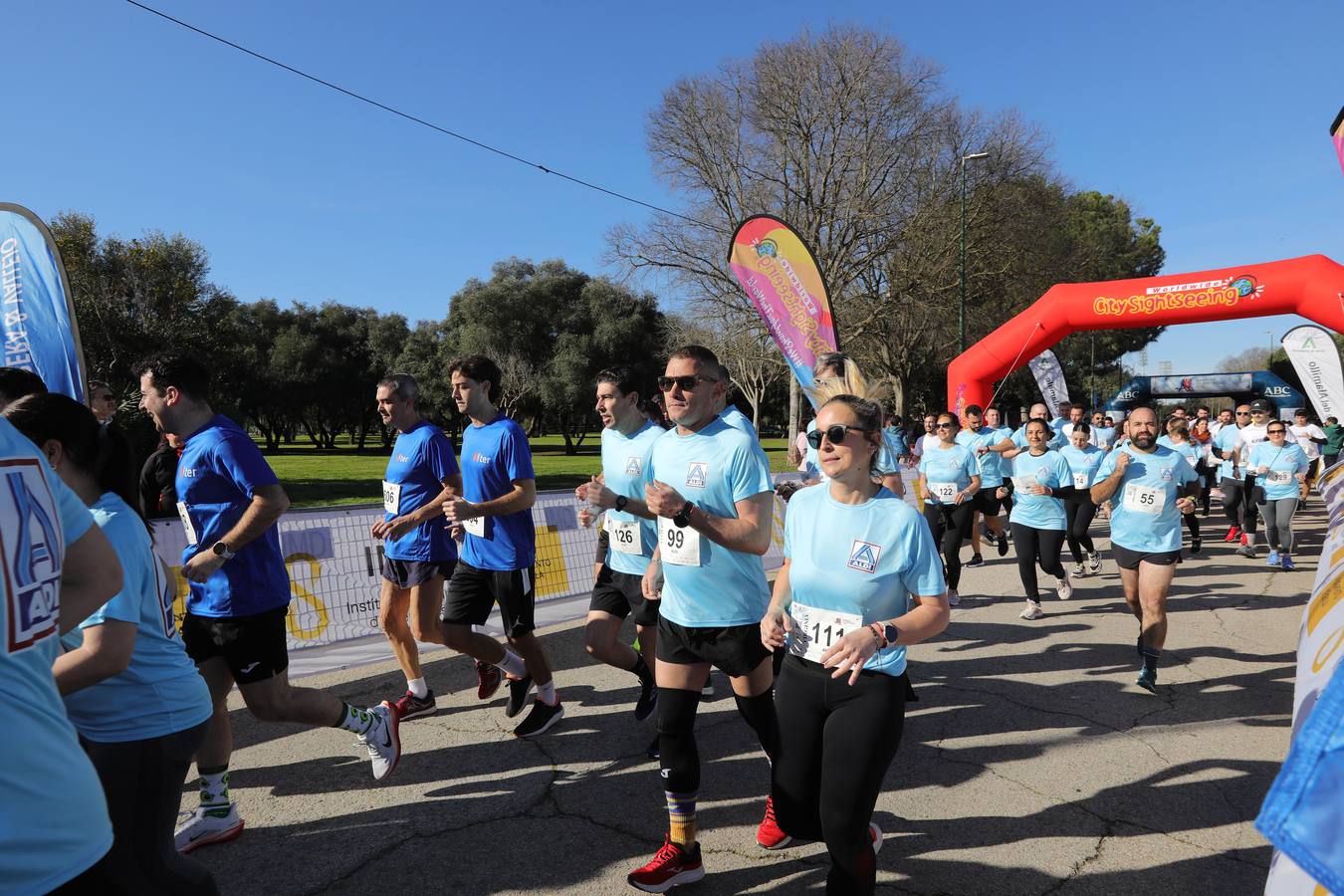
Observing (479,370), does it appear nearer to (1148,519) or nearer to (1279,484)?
(1148,519)

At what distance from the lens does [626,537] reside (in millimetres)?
4453

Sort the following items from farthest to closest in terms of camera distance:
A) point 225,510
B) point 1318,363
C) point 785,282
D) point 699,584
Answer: point 1318,363
point 785,282
point 225,510
point 699,584

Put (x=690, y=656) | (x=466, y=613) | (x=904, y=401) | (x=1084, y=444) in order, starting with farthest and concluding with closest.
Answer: (x=904, y=401), (x=1084, y=444), (x=466, y=613), (x=690, y=656)

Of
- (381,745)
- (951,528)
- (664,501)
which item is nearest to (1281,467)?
(951,528)

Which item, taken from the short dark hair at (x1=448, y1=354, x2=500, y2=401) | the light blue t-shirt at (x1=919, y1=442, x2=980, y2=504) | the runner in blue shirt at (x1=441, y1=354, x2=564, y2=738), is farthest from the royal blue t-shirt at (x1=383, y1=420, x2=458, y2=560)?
the light blue t-shirt at (x1=919, y1=442, x2=980, y2=504)

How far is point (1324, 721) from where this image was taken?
796mm

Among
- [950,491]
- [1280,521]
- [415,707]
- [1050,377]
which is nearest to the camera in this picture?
[415,707]

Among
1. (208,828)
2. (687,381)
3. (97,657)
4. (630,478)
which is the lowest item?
(208,828)

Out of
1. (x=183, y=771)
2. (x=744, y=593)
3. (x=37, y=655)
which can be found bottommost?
(x=183, y=771)

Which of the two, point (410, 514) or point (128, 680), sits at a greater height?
point (410, 514)

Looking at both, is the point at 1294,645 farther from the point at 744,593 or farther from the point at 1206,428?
the point at 1206,428

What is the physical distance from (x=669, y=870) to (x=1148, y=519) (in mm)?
4081

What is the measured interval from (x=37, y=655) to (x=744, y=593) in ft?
7.44

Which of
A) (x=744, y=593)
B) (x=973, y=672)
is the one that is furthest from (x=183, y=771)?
(x=973, y=672)
